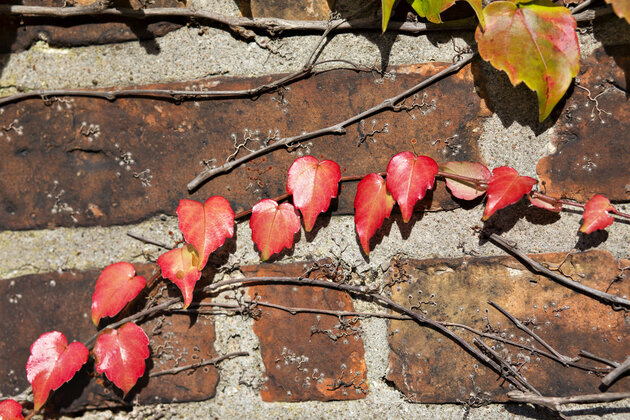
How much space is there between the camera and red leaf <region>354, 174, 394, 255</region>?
2.36 feet

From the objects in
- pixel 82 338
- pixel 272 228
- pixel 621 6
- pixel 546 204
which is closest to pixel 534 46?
pixel 621 6

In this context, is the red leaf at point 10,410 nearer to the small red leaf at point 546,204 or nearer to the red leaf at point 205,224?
the red leaf at point 205,224

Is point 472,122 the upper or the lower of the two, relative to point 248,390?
upper

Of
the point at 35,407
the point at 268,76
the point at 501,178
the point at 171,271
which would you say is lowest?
the point at 35,407

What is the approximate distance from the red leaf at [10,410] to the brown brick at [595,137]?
2.99ft

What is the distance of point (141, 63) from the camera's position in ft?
2.51

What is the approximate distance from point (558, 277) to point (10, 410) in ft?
2.93

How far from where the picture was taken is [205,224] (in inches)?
29.0

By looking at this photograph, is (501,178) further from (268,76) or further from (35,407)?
(35,407)

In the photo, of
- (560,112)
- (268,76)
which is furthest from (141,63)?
(560,112)

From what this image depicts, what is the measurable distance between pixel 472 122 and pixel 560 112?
0.13m

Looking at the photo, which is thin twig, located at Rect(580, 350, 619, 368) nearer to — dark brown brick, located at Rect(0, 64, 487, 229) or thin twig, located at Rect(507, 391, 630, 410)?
thin twig, located at Rect(507, 391, 630, 410)

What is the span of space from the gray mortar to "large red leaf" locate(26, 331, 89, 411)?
0.10m

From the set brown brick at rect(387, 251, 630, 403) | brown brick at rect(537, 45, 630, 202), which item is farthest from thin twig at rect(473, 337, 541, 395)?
brown brick at rect(537, 45, 630, 202)
